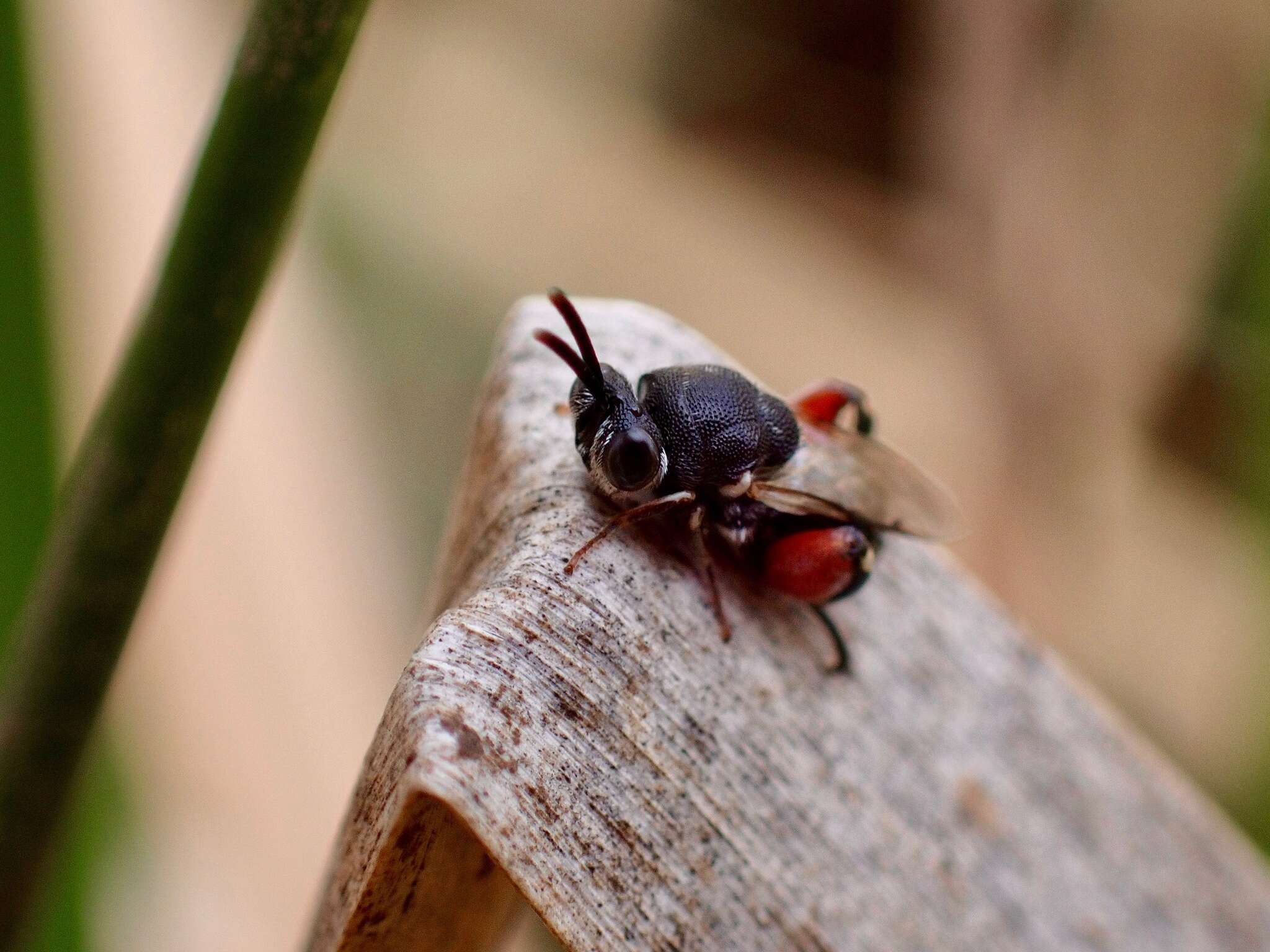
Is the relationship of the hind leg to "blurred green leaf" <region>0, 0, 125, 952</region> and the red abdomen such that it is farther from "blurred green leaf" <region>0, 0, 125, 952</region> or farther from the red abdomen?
"blurred green leaf" <region>0, 0, 125, 952</region>

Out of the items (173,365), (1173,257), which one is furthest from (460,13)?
(173,365)

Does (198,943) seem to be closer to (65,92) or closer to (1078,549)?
(65,92)

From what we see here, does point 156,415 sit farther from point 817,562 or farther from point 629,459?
point 817,562

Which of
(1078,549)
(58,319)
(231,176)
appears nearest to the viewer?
(231,176)

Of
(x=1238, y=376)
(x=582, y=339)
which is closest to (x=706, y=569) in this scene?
(x=582, y=339)

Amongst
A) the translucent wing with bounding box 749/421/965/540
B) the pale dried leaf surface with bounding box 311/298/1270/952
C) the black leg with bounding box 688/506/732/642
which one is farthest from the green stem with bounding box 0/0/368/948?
the translucent wing with bounding box 749/421/965/540

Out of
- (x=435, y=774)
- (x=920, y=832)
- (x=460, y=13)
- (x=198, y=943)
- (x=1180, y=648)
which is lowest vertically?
(x=198, y=943)

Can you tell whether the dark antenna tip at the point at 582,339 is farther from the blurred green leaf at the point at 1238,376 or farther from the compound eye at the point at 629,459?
the blurred green leaf at the point at 1238,376
